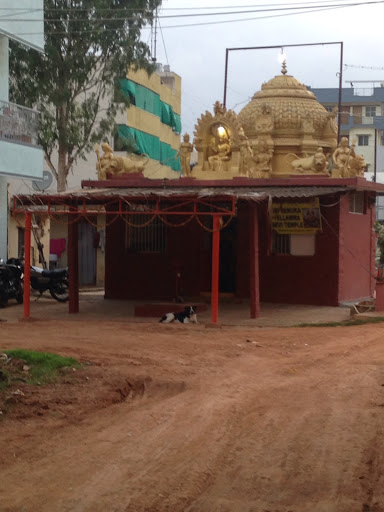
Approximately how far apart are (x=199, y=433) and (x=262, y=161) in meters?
15.7

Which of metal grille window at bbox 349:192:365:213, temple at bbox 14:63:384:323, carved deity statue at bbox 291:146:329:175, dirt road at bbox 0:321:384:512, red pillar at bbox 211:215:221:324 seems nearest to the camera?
dirt road at bbox 0:321:384:512

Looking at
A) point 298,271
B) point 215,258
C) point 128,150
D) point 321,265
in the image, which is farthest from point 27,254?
point 128,150

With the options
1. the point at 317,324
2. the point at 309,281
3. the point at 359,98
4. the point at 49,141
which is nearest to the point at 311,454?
the point at 317,324

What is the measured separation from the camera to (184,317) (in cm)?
1981

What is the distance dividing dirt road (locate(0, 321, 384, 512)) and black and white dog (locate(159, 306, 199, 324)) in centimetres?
377

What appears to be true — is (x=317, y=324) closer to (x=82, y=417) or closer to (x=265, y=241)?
(x=265, y=241)

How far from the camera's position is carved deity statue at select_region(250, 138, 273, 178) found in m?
24.2

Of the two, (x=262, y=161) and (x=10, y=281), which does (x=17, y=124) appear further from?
(x=262, y=161)

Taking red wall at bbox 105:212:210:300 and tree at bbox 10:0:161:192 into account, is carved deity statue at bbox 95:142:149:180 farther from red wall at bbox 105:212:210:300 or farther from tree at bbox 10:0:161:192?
tree at bbox 10:0:161:192

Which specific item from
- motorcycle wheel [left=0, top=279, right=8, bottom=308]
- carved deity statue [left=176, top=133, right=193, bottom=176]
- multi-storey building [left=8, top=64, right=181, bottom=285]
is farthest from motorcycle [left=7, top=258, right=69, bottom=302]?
carved deity statue [left=176, top=133, right=193, bottom=176]

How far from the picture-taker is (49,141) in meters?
33.9

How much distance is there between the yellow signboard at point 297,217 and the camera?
74.7ft

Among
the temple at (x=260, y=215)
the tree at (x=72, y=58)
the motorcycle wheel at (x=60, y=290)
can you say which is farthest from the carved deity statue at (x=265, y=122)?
the tree at (x=72, y=58)

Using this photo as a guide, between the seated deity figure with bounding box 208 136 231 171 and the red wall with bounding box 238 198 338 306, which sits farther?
the seated deity figure with bounding box 208 136 231 171
